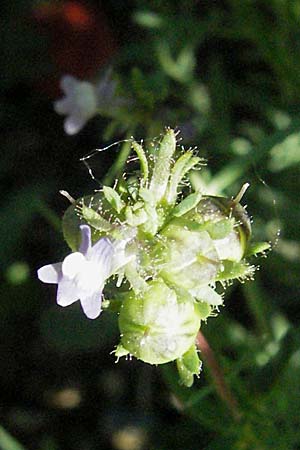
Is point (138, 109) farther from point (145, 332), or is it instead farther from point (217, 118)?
point (145, 332)

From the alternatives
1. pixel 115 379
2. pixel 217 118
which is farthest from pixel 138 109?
pixel 115 379

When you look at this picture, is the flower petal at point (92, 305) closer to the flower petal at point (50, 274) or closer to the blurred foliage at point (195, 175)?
the flower petal at point (50, 274)

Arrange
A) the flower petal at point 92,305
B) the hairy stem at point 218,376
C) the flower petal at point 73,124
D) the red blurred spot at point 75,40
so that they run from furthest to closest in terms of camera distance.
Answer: the red blurred spot at point 75,40
the flower petal at point 73,124
the hairy stem at point 218,376
the flower petal at point 92,305

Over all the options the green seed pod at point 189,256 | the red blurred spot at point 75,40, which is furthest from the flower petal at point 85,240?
the red blurred spot at point 75,40

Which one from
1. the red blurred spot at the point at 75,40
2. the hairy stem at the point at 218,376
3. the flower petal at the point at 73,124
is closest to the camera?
the hairy stem at the point at 218,376

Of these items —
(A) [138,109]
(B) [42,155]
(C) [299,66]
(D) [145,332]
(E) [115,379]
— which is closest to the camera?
(D) [145,332]

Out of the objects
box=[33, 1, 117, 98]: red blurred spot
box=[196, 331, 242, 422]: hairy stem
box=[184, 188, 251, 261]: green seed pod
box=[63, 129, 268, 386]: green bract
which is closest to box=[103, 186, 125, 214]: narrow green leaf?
box=[63, 129, 268, 386]: green bract

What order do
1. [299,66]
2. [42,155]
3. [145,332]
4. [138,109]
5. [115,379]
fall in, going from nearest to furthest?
1. [145,332]
2. [138,109]
3. [299,66]
4. [115,379]
5. [42,155]

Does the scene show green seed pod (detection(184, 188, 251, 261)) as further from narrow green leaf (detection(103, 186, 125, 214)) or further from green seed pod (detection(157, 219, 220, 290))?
narrow green leaf (detection(103, 186, 125, 214))

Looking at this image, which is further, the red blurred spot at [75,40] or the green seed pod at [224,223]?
the red blurred spot at [75,40]

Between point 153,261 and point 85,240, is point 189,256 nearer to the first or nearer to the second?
point 153,261
